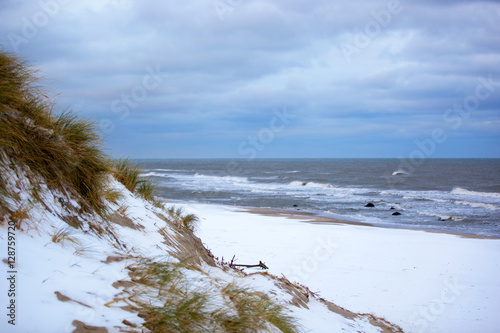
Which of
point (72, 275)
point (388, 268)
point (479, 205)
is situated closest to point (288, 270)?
point (388, 268)

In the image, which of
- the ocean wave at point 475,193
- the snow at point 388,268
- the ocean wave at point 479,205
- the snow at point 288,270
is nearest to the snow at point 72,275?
the snow at point 288,270

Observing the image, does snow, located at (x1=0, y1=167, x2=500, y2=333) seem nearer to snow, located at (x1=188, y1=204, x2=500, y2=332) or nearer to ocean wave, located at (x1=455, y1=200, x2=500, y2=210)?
snow, located at (x1=188, y1=204, x2=500, y2=332)

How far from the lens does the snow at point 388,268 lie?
261 inches

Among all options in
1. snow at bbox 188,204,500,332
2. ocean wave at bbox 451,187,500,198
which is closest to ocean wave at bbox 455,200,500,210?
ocean wave at bbox 451,187,500,198

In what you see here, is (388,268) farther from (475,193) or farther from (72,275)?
(475,193)

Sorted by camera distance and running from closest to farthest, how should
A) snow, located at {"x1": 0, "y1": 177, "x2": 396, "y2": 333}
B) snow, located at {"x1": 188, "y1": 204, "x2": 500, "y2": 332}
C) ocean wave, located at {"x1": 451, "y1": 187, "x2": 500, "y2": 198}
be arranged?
snow, located at {"x1": 0, "y1": 177, "x2": 396, "y2": 333} → snow, located at {"x1": 188, "y1": 204, "x2": 500, "y2": 332} → ocean wave, located at {"x1": 451, "y1": 187, "x2": 500, "y2": 198}

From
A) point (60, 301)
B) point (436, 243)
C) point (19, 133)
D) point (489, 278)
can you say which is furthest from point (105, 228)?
point (436, 243)

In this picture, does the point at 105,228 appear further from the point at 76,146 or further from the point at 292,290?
the point at 292,290

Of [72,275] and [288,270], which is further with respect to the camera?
[288,270]

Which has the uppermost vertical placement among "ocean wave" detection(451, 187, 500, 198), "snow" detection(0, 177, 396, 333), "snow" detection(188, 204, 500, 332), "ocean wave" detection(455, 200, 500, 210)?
"snow" detection(0, 177, 396, 333)

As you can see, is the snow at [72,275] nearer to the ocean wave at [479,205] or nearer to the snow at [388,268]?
the snow at [388,268]

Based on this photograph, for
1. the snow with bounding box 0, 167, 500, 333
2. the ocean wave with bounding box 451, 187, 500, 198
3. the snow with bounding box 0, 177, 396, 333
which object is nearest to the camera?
the snow with bounding box 0, 177, 396, 333

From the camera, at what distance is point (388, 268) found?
9.52 meters

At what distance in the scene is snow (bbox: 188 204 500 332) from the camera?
21.7 feet
